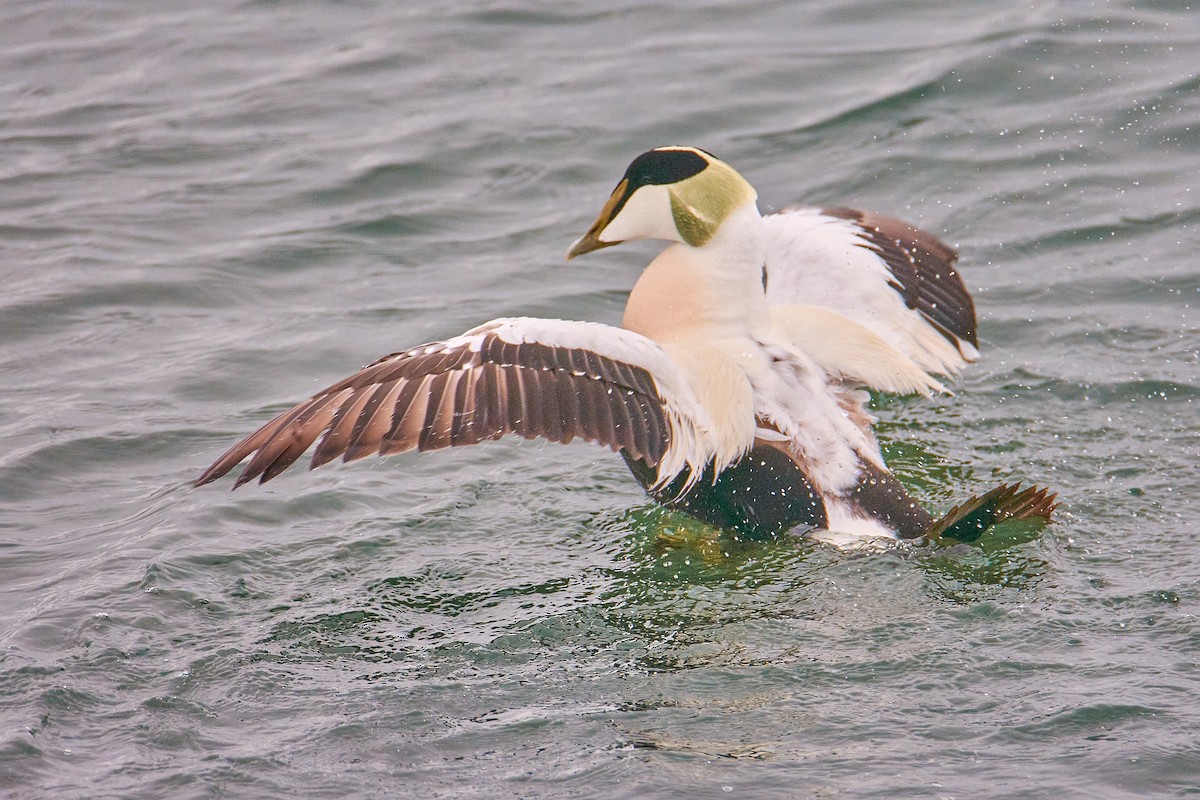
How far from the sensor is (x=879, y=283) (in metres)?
5.87

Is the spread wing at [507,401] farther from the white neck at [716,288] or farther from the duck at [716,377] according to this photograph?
the white neck at [716,288]

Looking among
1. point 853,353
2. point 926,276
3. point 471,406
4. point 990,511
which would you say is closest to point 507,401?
point 471,406

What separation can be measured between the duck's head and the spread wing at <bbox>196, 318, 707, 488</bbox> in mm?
669

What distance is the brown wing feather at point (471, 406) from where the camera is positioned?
4512mm

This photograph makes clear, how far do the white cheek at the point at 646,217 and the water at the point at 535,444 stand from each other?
1063mm

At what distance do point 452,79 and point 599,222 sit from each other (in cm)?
472

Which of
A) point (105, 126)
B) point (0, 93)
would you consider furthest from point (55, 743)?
point (0, 93)

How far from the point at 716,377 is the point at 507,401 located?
0.78 meters

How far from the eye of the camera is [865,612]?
4.65 metres

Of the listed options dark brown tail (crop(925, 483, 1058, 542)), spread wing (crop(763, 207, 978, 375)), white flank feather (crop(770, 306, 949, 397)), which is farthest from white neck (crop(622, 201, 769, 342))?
dark brown tail (crop(925, 483, 1058, 542))

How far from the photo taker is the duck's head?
5262mm

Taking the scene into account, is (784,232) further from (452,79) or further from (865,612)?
(452,79)

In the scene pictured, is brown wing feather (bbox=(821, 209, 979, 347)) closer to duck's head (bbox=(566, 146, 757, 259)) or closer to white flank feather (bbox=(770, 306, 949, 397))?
white flank feather (bbox=(770, 306, 949, 397))

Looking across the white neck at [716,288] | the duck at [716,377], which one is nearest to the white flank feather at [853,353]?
the duck at [716,377]
